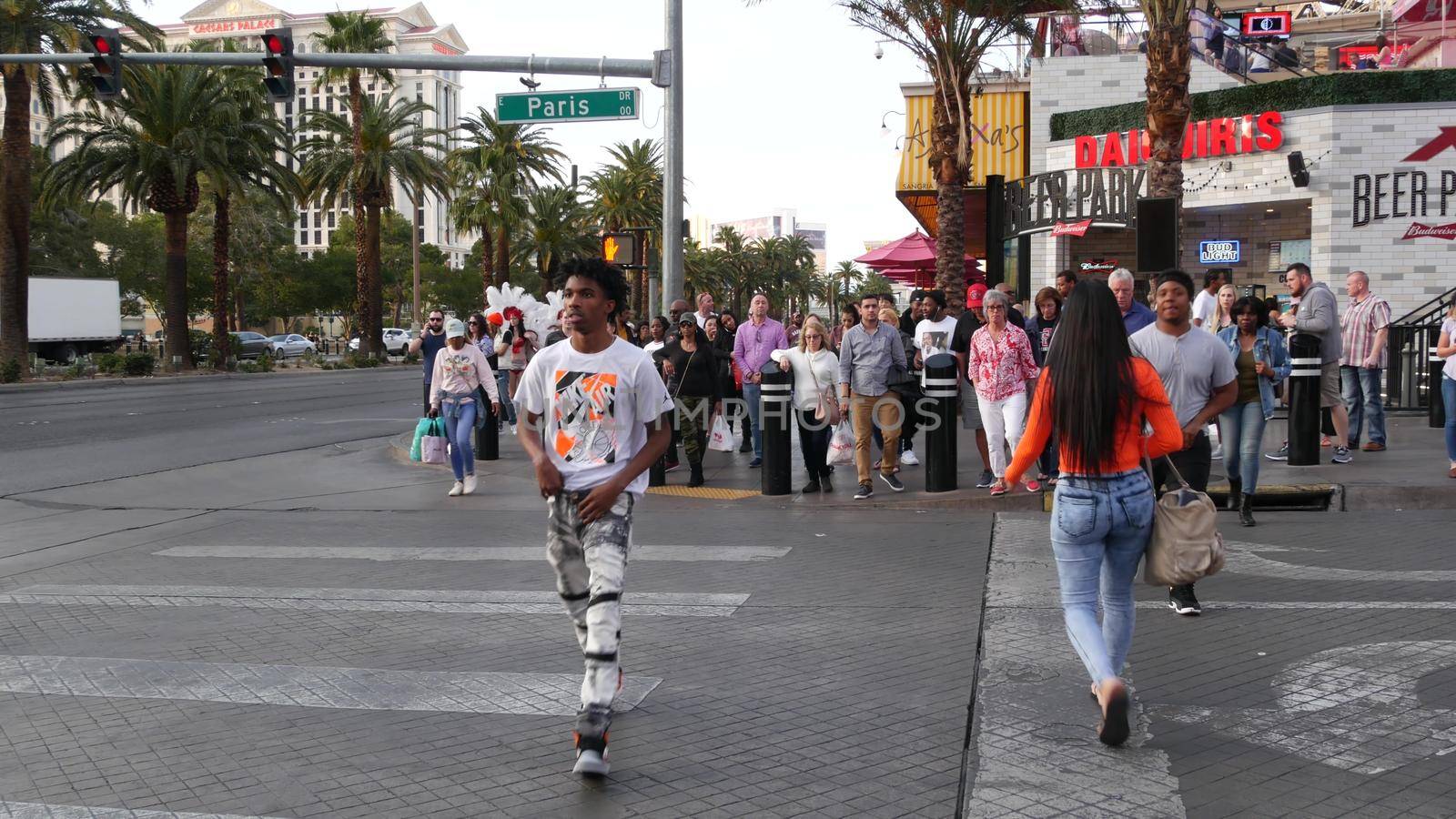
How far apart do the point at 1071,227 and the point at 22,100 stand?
25789 millimetres

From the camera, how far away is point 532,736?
4.86 metres

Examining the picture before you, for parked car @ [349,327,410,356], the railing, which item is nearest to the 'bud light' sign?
the railing

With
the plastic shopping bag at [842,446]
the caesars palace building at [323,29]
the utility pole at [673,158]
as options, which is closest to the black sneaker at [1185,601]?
the plastic shopping bag at [842,446]

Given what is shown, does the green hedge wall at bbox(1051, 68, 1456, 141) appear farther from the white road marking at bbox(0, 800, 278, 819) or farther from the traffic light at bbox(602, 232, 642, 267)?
the white road marking at bbox(0, 800, 278, 819)

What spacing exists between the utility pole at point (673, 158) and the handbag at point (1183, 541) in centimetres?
1183

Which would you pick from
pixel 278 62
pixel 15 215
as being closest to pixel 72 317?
pixel 15 215

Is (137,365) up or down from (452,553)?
up

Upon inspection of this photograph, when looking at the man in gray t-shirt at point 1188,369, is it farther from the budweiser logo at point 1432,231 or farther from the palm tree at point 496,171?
the palm tree at point 496,171

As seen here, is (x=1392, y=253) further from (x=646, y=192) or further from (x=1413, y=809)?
(x=646, y=192)

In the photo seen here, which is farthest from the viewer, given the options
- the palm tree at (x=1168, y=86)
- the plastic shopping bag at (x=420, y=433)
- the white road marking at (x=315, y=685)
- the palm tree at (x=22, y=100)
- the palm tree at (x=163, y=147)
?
the palm tree at (x=163, y=147)

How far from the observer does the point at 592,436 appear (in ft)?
15.9

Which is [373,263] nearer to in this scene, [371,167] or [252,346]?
[371,167]

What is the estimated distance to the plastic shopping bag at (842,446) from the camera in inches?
471

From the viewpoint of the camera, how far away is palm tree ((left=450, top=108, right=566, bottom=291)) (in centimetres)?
5350
